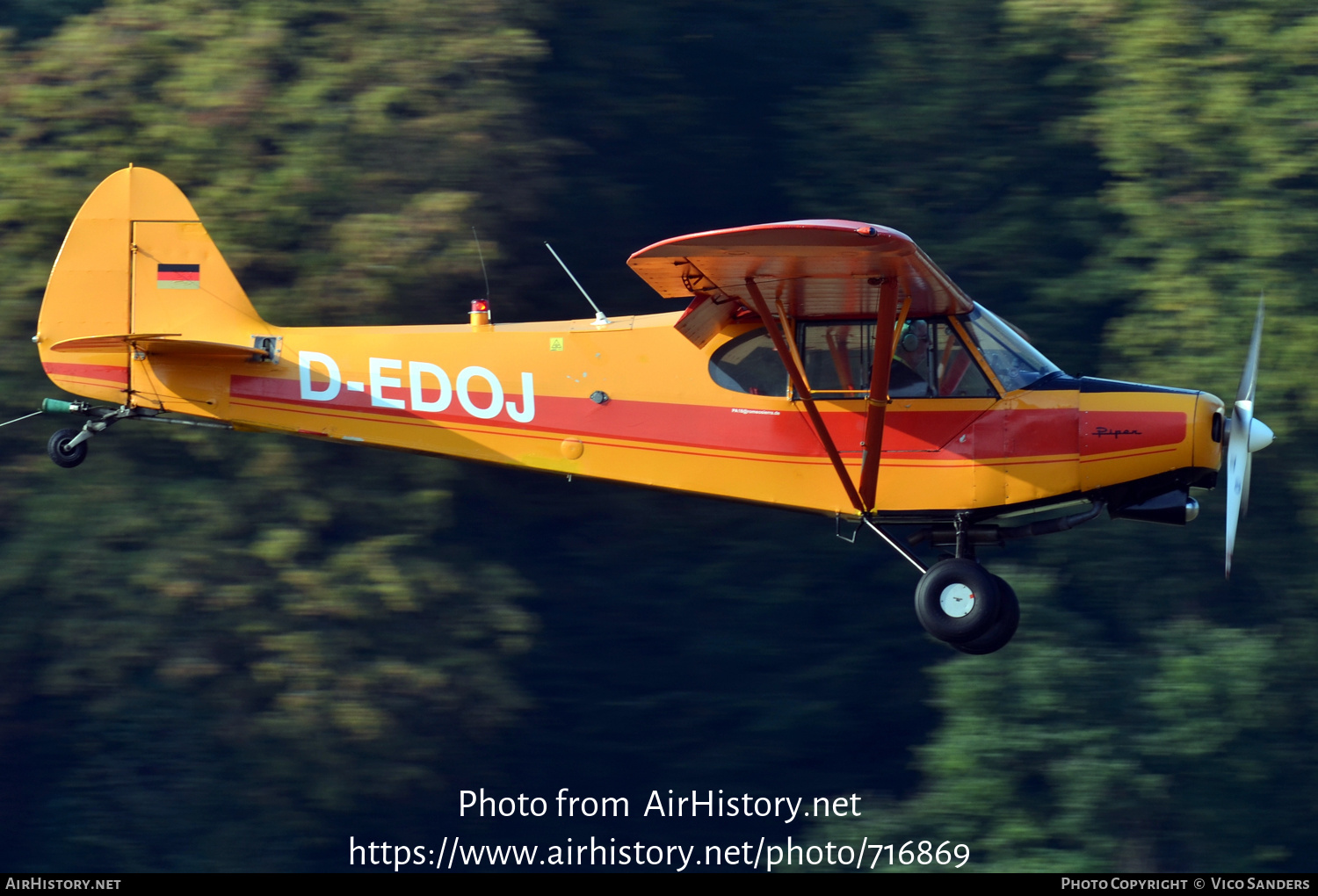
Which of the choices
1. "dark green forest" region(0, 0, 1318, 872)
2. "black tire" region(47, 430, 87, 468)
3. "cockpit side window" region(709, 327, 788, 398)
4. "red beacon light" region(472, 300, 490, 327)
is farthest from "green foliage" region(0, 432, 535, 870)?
"cockpit side window" region(709, 327, 788, 398)

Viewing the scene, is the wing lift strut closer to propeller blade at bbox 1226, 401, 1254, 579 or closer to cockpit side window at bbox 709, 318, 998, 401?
cockpit side window at bbox 709, 318, 998, 401

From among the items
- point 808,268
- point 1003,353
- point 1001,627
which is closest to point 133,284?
point 808,268

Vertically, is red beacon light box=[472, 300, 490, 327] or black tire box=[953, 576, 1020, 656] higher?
red beacon light box=[472, 300, 490, 327]

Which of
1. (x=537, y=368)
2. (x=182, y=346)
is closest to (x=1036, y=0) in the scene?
(x=537, y=368)

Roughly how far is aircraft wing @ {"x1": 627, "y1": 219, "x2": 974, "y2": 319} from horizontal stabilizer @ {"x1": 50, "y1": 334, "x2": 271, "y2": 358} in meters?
2.50

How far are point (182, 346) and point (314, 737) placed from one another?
4591 mm

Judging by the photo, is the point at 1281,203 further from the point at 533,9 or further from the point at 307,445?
the point at 307,445

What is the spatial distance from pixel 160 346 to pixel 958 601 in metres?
4.89

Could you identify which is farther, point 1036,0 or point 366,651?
point 1036,0

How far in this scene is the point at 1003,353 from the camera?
8.16 metres

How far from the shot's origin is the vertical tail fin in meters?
8.80

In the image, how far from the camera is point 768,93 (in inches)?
621

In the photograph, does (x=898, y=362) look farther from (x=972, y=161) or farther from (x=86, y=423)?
(x=972, y=161)

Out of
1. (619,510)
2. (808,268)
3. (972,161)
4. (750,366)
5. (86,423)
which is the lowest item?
(619,510)
